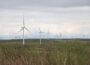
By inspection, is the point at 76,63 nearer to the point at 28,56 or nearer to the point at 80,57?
the point at 80,57

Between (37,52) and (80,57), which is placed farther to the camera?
(37,52)

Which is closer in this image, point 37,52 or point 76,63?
point 76,63

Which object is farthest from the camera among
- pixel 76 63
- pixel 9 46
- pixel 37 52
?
pixel 9 46

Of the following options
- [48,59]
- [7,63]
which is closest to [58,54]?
[48,59]

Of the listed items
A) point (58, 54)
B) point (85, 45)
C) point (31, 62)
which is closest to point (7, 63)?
point (31, 62)

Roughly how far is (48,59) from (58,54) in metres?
0.57

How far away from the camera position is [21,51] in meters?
21.5

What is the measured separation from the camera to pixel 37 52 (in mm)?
20375

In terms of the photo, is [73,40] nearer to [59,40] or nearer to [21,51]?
[59,40]

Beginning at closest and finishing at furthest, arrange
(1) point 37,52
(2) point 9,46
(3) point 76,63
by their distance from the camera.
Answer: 1. (3) point 76,63
2. (1) point 37,52
3. (2) point 9,46

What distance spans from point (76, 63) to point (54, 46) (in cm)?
168

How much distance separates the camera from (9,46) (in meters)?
22.1

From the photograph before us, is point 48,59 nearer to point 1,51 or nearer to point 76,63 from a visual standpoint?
point 76,63

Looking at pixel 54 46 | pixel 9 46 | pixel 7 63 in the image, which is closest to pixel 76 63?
pixel 54 46
